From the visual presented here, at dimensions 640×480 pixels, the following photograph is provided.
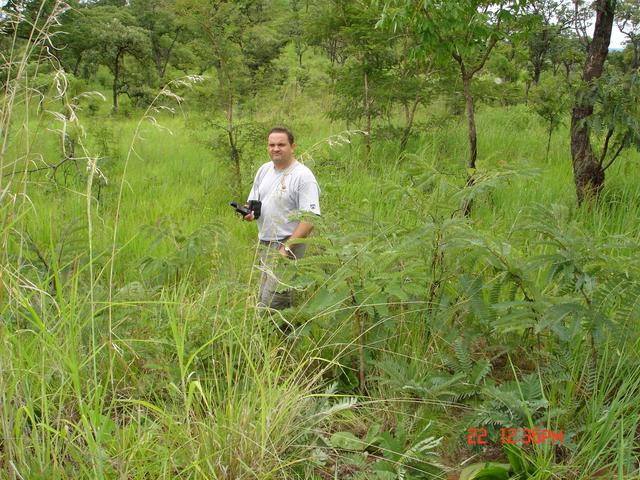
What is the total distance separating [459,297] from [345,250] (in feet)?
2.33

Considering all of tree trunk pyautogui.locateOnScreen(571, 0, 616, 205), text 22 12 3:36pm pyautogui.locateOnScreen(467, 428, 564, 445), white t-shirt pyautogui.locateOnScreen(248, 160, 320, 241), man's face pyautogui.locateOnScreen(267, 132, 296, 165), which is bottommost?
text 22 12 3:36pm pyautogui.locateOnScreen(467, 428, 564, 445)

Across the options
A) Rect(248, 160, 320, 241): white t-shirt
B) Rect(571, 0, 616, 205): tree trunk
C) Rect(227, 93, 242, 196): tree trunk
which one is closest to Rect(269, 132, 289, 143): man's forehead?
Rect(248, 160, 320, 241): white t-shirt

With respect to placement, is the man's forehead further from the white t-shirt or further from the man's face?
the white t-shirt

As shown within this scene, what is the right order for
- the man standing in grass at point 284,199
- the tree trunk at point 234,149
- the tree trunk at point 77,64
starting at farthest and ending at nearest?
the tree trunk at point 77,64 < the tree trunk at point 234,149 < the man standing in grass at point 284,199

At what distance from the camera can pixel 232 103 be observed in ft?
24.1

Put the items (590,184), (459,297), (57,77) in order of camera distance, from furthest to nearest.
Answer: (590,184), (459,297), (57,77)

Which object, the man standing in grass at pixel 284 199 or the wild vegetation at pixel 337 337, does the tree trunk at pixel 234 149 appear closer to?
the wild vegetation at pixel 337 337

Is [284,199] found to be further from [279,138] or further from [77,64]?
[77,64]

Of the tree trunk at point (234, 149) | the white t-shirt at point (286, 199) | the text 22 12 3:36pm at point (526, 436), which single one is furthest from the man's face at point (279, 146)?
the tree trunk at point (234, 149)

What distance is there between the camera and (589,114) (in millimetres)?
5930

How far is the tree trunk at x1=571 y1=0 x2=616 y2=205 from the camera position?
5.67 metres

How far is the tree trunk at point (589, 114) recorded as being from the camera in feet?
18.6

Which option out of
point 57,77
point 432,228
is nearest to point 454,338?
point 432,228

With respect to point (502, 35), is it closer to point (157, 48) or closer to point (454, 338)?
point (454, 338)
